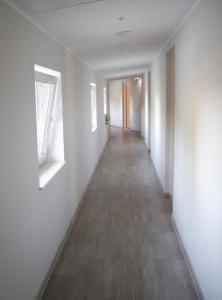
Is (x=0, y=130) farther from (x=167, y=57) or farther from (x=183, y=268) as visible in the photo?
(x=167, y=57)

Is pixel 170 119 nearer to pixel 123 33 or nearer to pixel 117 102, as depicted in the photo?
pixel 123 33

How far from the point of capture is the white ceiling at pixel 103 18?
2100 mm

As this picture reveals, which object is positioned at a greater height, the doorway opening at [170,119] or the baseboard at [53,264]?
the doorway opening at [170,119]

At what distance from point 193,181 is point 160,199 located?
7.70 feet

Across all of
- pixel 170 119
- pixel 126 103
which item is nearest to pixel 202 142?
pixel 170 119

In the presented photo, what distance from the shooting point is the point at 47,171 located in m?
3.19

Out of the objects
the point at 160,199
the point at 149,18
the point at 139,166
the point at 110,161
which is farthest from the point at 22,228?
the point at 110,161

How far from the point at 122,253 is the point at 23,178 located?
166cm

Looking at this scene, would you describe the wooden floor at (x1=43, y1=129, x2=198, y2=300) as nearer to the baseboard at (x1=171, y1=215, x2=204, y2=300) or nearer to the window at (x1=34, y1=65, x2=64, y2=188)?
the baseboard at (x1=171, y1=215, x2=204, y2=300)

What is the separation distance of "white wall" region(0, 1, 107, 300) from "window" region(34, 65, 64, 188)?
4.7 inches

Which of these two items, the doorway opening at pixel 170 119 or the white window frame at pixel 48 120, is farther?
the doorway opening at pixel 170 119

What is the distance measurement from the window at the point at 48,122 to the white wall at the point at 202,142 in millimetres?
1401

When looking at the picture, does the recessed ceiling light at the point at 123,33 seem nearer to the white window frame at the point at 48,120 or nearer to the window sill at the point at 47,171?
the white window frame at the point at 48,120

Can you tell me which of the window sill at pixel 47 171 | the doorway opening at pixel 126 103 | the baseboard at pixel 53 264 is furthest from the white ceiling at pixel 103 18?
the doorway opening at pixel 126 103
